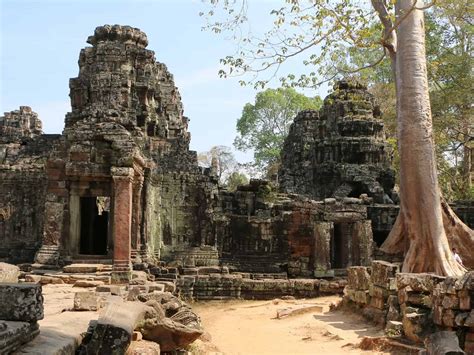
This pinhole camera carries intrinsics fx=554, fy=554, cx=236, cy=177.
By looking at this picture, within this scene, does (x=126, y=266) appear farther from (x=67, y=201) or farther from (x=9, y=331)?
(x=9, y=331)

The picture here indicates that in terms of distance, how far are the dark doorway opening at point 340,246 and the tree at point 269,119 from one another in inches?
876

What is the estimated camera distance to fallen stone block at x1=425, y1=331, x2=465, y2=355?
468 centimetres

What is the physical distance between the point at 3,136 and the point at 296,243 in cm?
1434

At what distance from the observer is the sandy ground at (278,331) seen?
8656mm

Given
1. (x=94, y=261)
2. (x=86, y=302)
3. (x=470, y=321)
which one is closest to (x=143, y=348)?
(x=86, y=302)

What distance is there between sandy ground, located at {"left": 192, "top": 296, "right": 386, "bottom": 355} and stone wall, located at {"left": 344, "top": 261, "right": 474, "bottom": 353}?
0.43m

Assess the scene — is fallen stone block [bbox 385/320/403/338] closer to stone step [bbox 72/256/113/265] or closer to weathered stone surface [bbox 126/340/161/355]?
weathered stone surface [bbox 126/340/161/355]

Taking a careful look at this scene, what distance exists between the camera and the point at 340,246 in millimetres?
17812

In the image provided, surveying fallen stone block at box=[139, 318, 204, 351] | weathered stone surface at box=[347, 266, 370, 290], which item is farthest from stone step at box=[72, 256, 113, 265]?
fallen stone block at box=[139, 318, 204, 351]

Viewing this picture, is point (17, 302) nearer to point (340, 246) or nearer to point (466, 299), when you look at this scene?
point (466, 299)

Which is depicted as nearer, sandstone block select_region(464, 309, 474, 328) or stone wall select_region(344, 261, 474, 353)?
sandstone block select_region(464, 309, 474, 328)

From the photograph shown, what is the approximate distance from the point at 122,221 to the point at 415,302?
6378mm

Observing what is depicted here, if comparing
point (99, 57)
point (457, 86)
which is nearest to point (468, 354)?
point (99, 57)

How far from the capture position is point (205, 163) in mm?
46906
